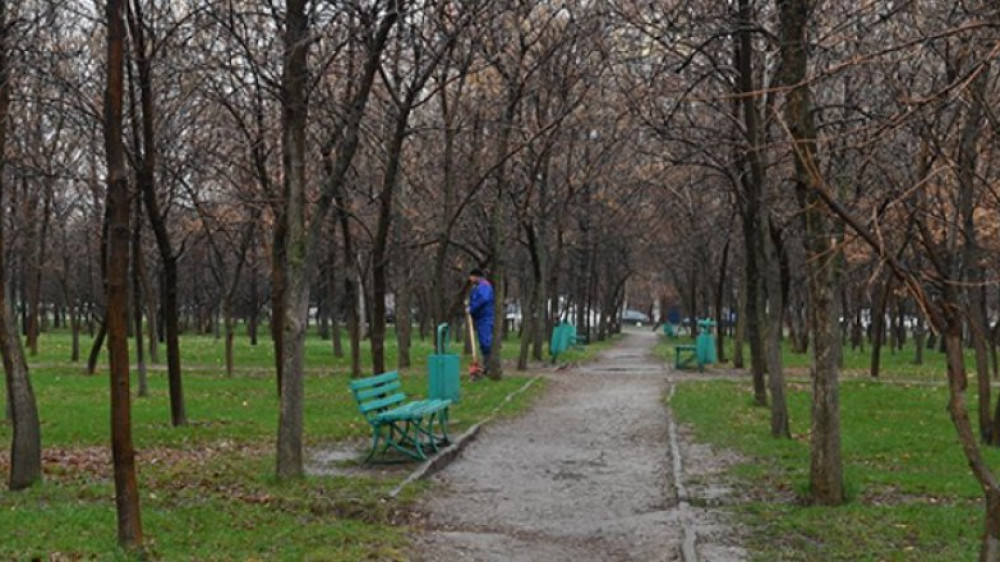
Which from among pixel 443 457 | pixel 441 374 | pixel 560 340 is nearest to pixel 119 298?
pixel 443 457

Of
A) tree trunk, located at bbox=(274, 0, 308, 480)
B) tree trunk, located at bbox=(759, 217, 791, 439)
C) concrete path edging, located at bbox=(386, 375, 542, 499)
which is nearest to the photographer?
tree trunk, located at bbox=(274, 0, 308, 480)

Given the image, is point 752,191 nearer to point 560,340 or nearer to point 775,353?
point 775,353

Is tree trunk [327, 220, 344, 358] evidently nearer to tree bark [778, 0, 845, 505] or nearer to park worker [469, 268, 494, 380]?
park worker [469, 268, 494, 380]

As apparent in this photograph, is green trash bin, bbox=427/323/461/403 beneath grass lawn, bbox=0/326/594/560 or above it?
above

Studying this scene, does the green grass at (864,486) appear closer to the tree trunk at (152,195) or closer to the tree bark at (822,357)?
the tree bark at (822,357)

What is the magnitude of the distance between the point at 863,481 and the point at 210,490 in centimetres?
581

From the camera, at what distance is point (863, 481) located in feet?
34.5

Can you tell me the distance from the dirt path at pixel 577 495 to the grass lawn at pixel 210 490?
497 mm

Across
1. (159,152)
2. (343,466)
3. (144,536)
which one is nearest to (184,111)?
(159,152)

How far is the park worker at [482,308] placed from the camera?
71.7 feet

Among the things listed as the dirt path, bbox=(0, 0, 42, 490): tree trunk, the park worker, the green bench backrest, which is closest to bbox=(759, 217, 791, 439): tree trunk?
the dirt path

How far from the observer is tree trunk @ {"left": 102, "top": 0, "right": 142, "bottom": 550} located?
6703 mm

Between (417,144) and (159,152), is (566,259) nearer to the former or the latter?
(417,144)

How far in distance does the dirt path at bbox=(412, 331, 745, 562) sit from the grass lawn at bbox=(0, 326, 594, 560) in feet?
1.63
